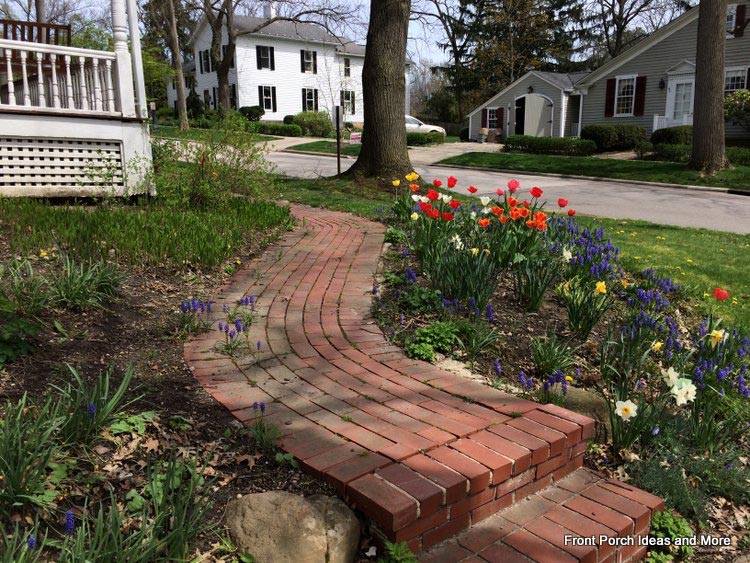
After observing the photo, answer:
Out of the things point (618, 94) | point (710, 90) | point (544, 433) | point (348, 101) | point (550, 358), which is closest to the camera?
point (544, 433)

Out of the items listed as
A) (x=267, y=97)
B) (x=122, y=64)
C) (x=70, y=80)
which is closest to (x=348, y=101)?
(x=267, y=97)

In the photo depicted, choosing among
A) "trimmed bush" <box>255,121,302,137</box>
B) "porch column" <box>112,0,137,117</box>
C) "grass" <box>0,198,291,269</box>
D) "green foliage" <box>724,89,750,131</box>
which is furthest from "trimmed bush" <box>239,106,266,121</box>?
"grass" <box>0,198,291,269</box>

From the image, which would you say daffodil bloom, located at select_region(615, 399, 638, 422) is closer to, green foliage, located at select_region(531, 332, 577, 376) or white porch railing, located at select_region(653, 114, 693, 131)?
green foliage, located at select_region(531, 332, 577, 376)

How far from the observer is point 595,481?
2.80 metres

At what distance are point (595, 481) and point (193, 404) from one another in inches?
74.0

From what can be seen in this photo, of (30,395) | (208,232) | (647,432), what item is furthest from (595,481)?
(208,232)

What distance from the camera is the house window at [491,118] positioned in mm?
35906

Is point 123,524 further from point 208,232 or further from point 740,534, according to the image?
point 208,232

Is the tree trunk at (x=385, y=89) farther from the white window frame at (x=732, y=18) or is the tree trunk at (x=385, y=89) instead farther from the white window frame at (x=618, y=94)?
the white window frame at (x=618, y=94)

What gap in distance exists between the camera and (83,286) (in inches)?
147

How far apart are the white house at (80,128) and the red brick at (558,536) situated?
6.25 meters

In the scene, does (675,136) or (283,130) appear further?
(283,130)

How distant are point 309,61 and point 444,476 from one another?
44190 millimetres

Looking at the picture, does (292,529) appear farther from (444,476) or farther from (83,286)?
(83,286)
